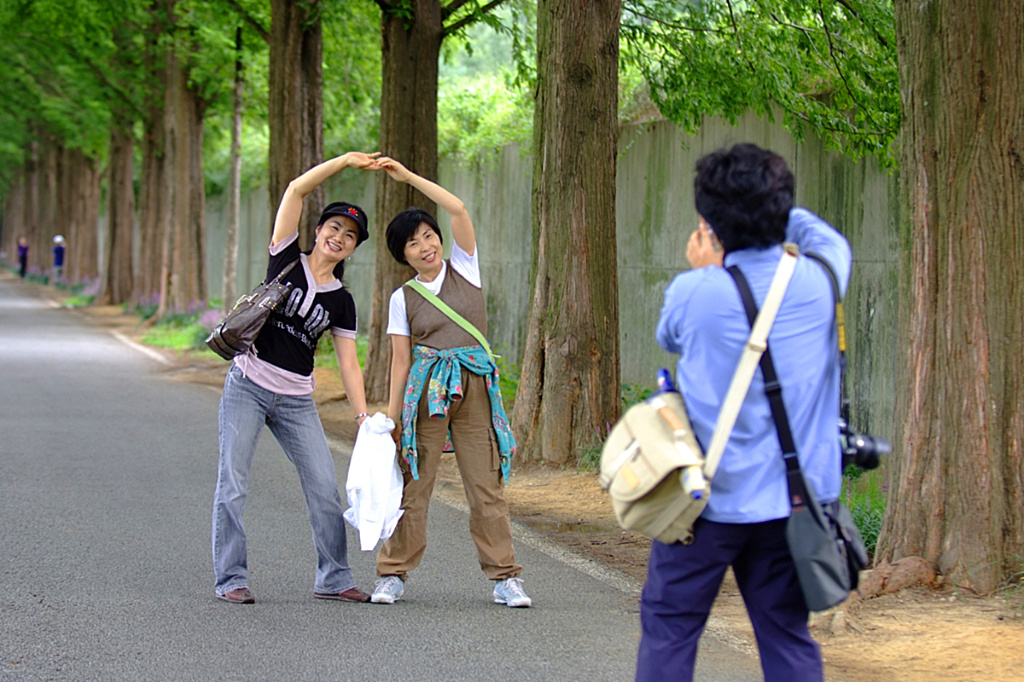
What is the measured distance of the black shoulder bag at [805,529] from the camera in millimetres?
3135

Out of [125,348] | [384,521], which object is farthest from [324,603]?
[125,348]

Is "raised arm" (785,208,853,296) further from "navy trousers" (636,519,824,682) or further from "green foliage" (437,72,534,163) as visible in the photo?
"green foliage" (437,72,534,163)

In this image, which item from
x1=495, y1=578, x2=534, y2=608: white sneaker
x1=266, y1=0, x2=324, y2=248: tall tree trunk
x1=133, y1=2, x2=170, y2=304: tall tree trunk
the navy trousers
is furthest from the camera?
x1=133, y1=2, x2=170, y2=304: tall tree trunk

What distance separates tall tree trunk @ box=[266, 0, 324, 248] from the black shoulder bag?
→ 13.4 metres

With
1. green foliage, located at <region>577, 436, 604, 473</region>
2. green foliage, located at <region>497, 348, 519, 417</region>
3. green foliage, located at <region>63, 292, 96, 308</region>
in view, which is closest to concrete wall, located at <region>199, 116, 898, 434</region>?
green foliage, located at <region>497, 348, 519, 417</region>

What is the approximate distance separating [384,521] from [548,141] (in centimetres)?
505

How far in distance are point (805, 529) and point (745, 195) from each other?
2.94 ft

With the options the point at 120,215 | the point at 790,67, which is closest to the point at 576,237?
the point at 790,67

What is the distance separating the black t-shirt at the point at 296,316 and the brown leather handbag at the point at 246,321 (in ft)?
0.24

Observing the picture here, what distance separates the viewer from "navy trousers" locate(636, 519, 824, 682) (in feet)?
10.8

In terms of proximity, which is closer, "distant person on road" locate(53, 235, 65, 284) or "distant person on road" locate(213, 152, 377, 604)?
"distant person on road" locate(213, 152, 377, 604)

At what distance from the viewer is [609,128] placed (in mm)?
9867

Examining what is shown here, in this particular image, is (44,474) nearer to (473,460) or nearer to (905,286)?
(473,460)

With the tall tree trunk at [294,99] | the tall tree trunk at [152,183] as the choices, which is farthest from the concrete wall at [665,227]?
the tall tree trunk at [152,183]
